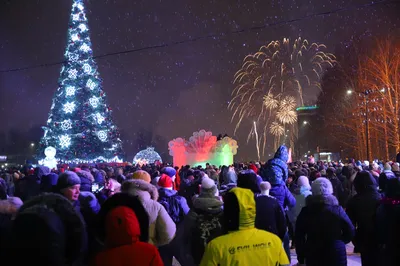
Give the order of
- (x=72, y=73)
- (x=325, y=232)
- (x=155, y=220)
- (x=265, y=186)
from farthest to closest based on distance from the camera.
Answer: (x=72, y=73)
(x=265, y=186)
(x=325, y=232)
(x=155, y=220)

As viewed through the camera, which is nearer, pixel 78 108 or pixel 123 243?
pixel 123 243

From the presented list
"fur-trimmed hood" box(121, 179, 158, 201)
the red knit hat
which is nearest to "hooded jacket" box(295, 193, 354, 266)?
"fur-trimmed hood" box(121, 179, 158, 201)

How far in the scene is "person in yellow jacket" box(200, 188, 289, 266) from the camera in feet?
10.8

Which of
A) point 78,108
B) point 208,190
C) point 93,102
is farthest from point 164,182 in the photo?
point 93,102

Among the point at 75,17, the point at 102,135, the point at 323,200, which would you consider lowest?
the point at 323,200

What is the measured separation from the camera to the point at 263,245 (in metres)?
3.37

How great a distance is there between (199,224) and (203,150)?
2938 centimetres

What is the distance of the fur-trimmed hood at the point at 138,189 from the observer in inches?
196

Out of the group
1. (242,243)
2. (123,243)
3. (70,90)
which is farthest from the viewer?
(70,90)

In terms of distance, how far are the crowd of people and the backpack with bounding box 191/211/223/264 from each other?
1cm

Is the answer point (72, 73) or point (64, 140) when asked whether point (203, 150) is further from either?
point (72, 73)

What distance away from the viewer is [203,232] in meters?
5.07

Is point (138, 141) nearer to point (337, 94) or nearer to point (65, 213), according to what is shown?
point (337, 94)

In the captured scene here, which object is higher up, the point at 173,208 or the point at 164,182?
the point at 164,182
